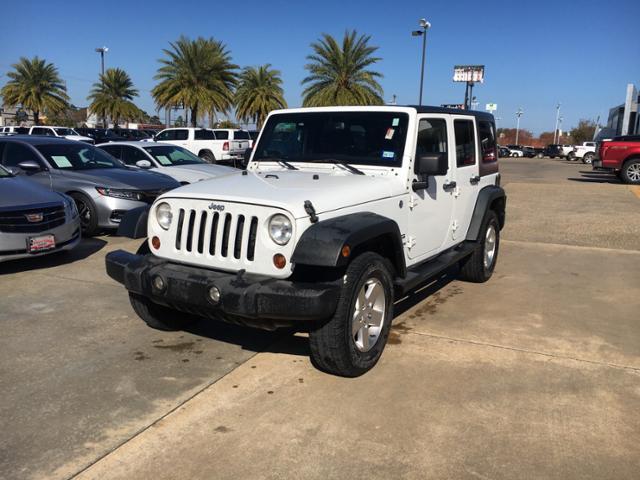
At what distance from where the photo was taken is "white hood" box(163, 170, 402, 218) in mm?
3590

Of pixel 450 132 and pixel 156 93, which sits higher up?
pixel 156 93

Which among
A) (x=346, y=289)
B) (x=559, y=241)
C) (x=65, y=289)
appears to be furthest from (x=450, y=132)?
(x=559, y=241)

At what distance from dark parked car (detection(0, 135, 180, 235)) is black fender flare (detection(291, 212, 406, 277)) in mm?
5691

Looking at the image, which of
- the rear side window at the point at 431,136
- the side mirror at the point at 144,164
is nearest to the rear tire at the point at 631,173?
the side mirror at the point at 144,164

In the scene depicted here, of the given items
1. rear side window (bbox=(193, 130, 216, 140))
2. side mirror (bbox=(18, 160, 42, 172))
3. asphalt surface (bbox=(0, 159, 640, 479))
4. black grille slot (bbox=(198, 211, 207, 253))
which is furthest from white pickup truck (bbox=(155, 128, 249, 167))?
black grille slot (bbox=(198, 211, 207, 253))

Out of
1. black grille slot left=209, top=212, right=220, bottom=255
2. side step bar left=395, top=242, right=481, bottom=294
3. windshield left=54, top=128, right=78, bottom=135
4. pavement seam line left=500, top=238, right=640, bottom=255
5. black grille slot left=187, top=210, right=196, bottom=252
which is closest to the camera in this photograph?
black grille slot left=209, top=212, right=220, bottom=255

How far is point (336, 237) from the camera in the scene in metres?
3.32

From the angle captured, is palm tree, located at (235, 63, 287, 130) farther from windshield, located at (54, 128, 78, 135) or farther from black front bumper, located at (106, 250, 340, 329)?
Result: black front bumper, located at (106, 250, 340, 329)

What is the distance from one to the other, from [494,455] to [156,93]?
36715 mm

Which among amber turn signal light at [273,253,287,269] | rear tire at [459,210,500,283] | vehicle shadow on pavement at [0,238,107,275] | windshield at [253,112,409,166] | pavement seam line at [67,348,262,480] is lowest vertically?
pavement seam line at [67,348,262,480]

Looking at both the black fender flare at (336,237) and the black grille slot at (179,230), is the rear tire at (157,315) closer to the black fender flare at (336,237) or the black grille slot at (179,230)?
the black grille slot at (179,230)

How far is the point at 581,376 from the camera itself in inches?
155

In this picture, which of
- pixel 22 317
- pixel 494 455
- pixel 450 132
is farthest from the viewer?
pixel 450 132

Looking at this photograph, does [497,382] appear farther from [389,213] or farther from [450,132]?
[450,132]
